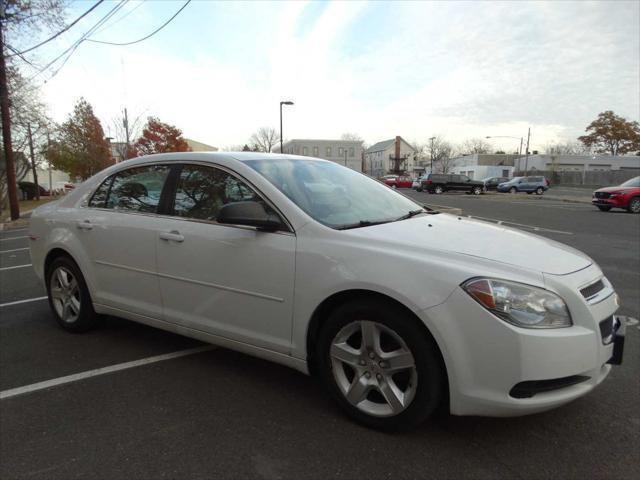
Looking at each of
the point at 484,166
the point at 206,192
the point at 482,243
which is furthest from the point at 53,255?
the point at 484,166

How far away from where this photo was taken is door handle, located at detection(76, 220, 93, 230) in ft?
12.8

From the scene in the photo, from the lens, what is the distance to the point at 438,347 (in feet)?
7.52

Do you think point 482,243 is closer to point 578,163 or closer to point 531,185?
point 531,185

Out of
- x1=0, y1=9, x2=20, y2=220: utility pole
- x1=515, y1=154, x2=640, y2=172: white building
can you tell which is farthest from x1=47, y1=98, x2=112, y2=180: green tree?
x1=515, y1=154, x2=640, y2=172: white building

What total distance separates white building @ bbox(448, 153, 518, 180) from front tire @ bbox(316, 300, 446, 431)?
249 ft

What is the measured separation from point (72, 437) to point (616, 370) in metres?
3.71

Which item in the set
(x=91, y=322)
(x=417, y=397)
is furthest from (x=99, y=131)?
(x=417, y=397)

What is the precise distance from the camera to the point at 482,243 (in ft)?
8.63

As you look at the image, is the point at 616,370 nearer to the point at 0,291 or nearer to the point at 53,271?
the point at 53,271

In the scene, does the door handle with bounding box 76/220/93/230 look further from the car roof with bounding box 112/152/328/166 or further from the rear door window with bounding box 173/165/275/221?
the rear door window with bounding box 173/165/275/221

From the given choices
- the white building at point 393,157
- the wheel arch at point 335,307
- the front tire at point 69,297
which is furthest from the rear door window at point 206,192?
the white building at point 393,157

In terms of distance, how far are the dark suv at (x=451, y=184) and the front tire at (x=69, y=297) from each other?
3575cm

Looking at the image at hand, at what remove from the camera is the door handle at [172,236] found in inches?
127

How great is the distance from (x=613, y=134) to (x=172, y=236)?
90.4 m
